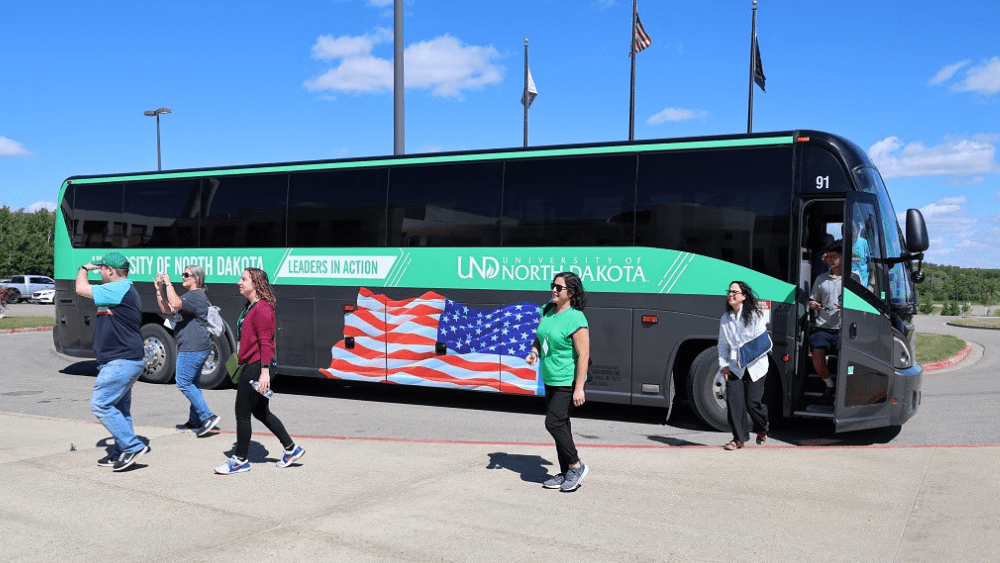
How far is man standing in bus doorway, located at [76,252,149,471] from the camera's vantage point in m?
6.94

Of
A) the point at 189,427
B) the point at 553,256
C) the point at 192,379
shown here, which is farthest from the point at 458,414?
the point at 192,379

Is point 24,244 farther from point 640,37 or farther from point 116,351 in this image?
point 116,351

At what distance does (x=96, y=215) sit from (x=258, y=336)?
28.4 feet

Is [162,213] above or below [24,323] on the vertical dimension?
above

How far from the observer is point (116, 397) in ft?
23.0

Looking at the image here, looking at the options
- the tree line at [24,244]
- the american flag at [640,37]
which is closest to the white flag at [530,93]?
the american flag at [640,37]

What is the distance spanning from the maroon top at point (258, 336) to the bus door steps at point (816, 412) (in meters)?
5.61

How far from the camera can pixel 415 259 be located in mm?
11133

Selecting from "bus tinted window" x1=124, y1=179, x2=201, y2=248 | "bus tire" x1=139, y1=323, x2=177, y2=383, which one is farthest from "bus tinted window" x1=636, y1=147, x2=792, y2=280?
"bus tire" x1=139, y1=323, x2=177, y2=383

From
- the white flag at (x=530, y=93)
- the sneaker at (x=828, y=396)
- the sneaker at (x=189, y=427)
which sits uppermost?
the white flag at (x=530, y=93)

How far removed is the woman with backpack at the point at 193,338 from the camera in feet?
28.0

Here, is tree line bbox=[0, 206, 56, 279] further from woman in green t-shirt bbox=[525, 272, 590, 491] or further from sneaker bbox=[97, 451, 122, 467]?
woman in green t-shirt bbox=[525, 272, 590, 491]

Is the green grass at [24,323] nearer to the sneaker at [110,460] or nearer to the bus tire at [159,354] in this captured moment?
the bus tire at [159,354]

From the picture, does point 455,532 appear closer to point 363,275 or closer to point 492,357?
point 492,357
